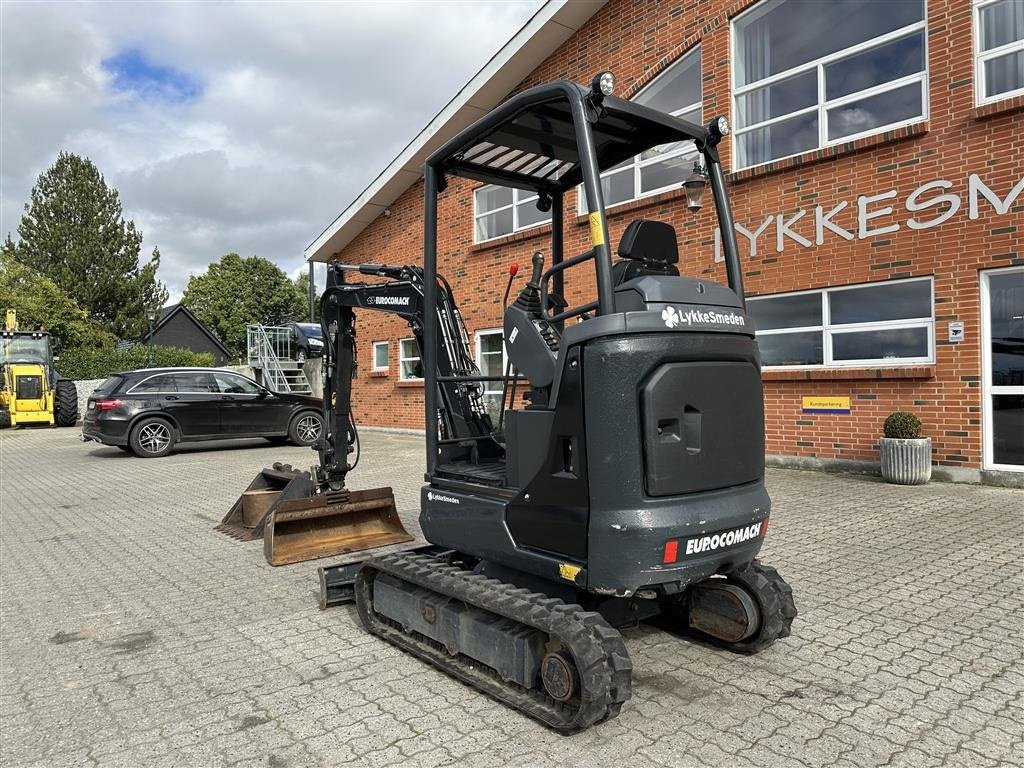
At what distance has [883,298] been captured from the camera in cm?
924

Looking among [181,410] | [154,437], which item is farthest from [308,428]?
[154,437]

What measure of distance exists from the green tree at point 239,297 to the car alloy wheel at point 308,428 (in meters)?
47.8

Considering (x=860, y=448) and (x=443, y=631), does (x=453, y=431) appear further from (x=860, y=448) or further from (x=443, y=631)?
(x=860, y=448)

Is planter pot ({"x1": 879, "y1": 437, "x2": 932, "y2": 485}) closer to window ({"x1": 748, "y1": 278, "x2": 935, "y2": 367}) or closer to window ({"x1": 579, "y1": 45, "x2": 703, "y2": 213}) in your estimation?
window ({"x1": 748, "y1": 278, "x2": 935, "y2": 367})

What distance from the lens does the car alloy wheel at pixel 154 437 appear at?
13.9 metres

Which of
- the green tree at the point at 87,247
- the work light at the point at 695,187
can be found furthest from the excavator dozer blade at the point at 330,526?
the green tree at the point at 87,247

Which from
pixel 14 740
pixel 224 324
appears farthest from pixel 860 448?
pixel 224 324

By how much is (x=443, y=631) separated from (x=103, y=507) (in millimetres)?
6858

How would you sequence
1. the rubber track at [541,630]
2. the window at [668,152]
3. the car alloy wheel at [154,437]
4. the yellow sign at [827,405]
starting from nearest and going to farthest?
the rubber track at [541,630] → the yellow sign at [827,405] → the window at [668,152] → the car alloy wheel at [154,437]

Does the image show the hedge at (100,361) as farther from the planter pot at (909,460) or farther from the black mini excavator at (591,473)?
the black mini excavator at (591,473)

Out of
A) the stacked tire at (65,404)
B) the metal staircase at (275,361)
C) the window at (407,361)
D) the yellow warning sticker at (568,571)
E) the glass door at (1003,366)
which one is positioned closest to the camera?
the yellow warning sticker at (568,571)

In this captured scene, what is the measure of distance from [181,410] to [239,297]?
170 ft

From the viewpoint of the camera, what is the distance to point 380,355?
18.8m

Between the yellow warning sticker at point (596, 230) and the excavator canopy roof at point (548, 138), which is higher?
the excavator canopy roof at point (548, 138)
